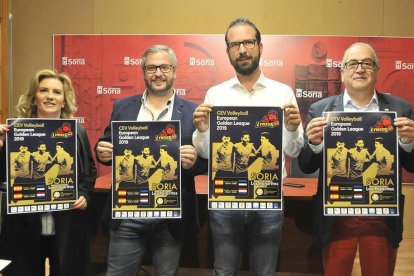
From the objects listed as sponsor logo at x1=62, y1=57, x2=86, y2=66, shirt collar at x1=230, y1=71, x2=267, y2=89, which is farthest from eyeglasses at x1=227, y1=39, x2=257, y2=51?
sponsor logo at x1=62, y1=57, x2=86, y2=66

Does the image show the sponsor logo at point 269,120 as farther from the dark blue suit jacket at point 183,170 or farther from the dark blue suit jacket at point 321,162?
the dark blue suit jacket at point 183,170

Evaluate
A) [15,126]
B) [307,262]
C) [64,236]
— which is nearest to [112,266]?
[64,236]

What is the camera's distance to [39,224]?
226cm

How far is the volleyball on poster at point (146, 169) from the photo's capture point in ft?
7.16

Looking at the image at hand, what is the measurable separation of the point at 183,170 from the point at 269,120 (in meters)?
0.52

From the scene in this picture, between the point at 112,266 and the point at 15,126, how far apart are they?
0.89m

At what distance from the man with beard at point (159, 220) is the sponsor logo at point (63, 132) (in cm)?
17

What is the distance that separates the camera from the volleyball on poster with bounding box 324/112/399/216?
83.9 inches

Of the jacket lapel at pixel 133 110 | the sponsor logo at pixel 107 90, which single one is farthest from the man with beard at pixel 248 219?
the sponsor logo at pixel 107 90

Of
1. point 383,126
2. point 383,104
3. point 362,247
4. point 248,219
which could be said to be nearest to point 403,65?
point 383,104

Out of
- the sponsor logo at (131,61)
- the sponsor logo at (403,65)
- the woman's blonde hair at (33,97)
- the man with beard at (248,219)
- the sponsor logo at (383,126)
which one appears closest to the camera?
the sponsor logo at (383,126)

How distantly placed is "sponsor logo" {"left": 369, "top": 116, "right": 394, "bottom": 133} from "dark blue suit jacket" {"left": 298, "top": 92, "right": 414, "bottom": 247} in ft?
0.34

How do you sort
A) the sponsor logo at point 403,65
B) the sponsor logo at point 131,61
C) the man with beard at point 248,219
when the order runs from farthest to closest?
the sponsor logo at point 131,61, the sponsor logo at point 403,65, the man with beard at point 248,219

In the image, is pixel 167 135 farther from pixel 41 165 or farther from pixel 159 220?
pixel 41 165
